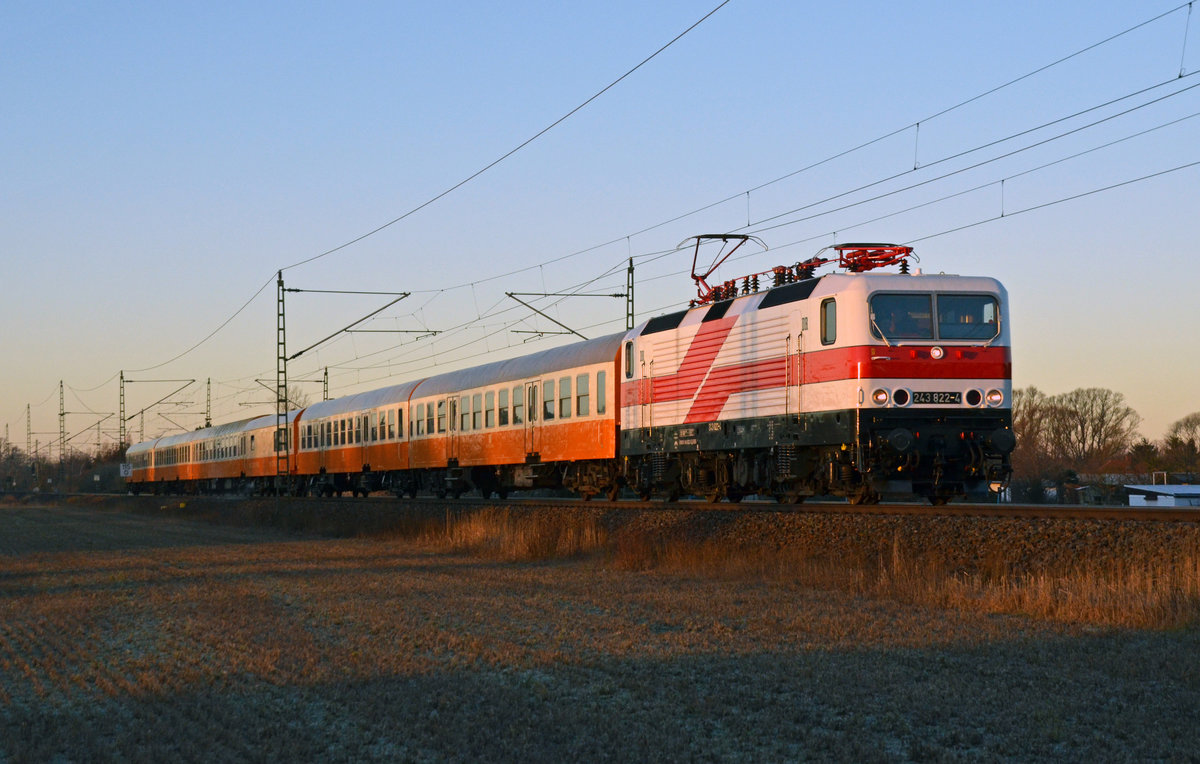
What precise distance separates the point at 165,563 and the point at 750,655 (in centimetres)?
1336

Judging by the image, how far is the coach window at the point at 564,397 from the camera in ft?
99.7

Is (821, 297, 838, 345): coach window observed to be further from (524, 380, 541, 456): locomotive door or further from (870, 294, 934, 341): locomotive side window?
(524, 380, 541, 456): locomotive door

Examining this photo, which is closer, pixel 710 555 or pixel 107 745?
pixel 107 745

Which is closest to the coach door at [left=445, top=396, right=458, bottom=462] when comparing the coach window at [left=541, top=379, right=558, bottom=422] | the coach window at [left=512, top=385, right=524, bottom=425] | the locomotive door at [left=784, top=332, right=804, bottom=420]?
the coach window at [left=512, top=385, right=524, bottom=425]

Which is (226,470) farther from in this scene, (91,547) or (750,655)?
(750,655)

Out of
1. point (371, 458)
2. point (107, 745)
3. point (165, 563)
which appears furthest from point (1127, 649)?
point (371, 458)

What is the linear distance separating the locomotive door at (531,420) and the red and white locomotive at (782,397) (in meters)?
0.05

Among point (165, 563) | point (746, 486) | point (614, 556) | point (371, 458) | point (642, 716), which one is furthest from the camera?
point (371, 458)

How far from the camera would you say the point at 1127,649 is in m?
9.84

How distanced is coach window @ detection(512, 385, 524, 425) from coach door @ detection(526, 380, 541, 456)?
42 cm

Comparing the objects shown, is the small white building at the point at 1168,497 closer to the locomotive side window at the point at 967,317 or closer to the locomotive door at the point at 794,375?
the locomotive side window at the point at 967,317

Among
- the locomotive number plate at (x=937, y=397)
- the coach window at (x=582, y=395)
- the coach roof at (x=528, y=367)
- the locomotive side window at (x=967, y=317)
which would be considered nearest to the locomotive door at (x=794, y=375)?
the locomotive number plate at (x=937, y=397)

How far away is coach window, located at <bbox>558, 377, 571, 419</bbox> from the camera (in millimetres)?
30375

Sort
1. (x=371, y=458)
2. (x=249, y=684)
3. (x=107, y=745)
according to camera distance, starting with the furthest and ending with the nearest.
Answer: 1. (x=371, y=458)
2. (x=249, y=684)
3. (x=107, y=745)
